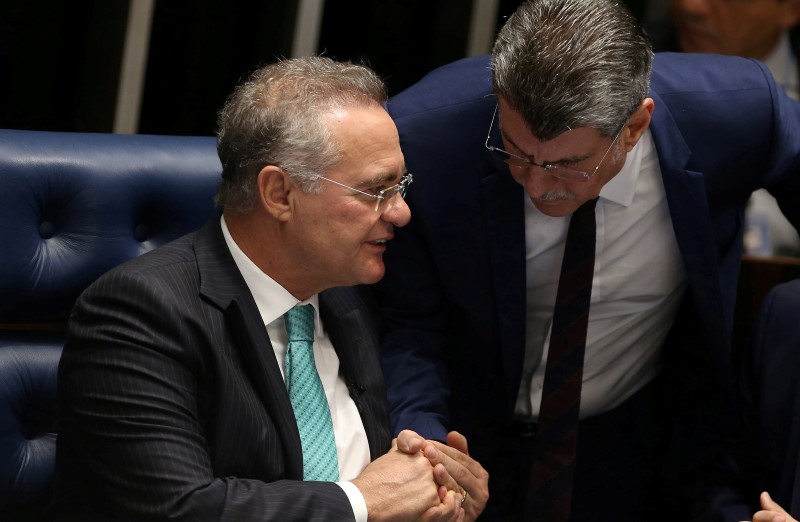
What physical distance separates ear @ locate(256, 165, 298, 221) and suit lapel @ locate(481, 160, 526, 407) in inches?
17.5

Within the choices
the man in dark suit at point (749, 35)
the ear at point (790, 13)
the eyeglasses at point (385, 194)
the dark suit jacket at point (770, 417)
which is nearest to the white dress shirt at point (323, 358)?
the eyeglasses at point (385, 194)

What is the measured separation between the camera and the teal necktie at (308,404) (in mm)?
2219

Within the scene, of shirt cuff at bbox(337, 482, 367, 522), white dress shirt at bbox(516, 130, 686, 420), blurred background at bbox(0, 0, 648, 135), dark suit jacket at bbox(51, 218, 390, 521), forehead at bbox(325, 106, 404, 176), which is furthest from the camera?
blurred background at bbox(0, 0, 648, 135)

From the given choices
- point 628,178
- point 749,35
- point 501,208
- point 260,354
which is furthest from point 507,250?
point 749,35

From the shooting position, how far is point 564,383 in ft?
8.38

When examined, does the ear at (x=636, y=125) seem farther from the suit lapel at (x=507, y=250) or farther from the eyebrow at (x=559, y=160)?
the suit lapel at (x=507, y=250)

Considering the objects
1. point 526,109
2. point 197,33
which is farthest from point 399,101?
point 197,33

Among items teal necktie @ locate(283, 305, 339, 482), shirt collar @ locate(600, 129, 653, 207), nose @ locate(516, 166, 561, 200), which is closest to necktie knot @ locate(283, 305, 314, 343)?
teal necktie @ locate(283, 305, 339, 482)

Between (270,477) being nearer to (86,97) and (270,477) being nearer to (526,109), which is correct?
(526,109)

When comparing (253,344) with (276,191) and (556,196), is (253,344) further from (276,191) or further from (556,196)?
(556,196)

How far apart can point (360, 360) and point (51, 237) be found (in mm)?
652

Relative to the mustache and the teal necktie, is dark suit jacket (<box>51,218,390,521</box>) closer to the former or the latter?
the teal necktie

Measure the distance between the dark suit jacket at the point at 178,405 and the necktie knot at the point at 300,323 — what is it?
12cm

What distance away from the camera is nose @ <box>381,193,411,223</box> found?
2252mm
